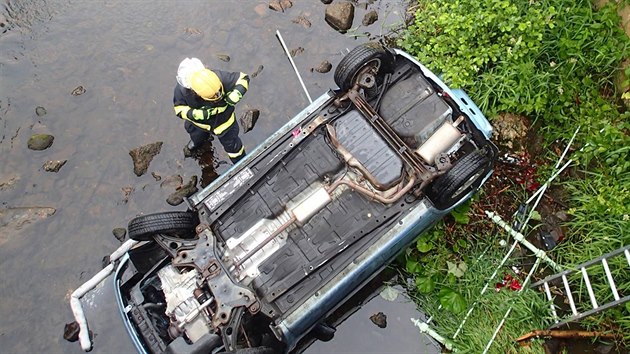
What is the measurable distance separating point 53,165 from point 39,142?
39 cm

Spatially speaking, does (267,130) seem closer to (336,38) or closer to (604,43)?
(336,38)

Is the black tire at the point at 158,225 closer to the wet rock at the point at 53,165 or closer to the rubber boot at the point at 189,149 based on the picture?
the rubber boot at the point at 189,149

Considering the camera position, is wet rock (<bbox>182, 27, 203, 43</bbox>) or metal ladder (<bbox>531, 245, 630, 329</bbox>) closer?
metal ladder (<bbox>531, 245, 630, 329</bbox>)

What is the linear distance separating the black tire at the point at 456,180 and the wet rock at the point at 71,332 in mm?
4078

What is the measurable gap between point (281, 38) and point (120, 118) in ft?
8.09

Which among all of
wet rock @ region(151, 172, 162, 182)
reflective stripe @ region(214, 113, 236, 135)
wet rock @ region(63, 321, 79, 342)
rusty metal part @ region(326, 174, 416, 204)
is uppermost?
wet rock @ region(151, 172, 162, 182)

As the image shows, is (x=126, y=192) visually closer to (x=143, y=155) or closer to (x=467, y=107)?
(x=143, y=155)

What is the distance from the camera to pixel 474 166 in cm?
495

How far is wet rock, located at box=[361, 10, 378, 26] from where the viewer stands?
7.34 metres

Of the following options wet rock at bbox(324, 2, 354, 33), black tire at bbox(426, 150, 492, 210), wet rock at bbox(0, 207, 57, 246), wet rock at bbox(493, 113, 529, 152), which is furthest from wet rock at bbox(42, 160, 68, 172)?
wet rock at bbox(493, 113, 529, 152)

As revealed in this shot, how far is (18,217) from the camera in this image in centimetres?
622

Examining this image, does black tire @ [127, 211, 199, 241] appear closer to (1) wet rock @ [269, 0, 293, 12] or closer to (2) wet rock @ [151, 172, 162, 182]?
(2) wet rock @ [151, 172, 162, 182]

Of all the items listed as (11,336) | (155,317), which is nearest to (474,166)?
(155,317)

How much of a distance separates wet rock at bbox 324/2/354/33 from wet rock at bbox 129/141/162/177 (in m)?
2.99
